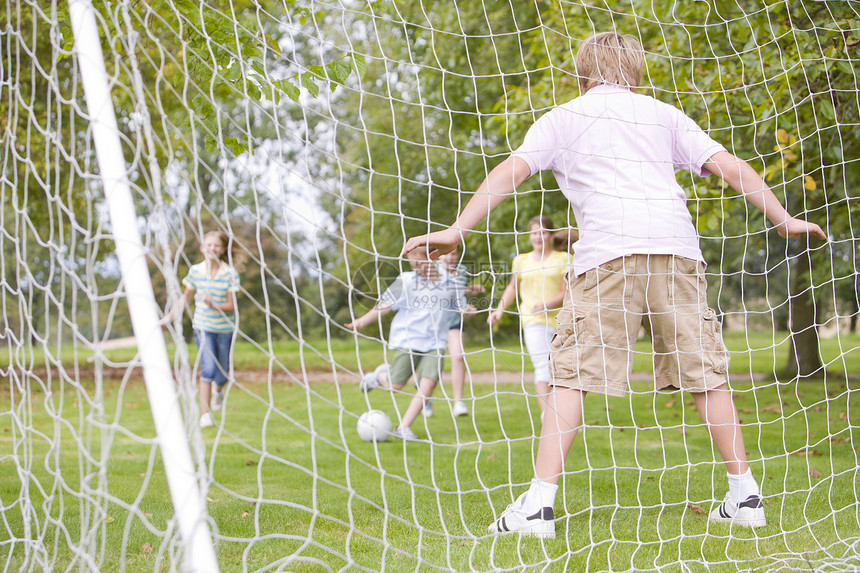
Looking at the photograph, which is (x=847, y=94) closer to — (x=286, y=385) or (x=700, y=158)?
(x=700, y=158)

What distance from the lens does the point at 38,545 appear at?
7.42ft

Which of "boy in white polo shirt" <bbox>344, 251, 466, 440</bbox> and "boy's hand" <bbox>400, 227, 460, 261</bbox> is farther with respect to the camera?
"boy in white polo shirt" <bbox>344, 251, 466, 440</bbox>

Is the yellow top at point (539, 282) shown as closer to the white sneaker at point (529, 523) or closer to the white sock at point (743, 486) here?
the white sock at point (743, 486)

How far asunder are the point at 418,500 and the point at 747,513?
1.28 m

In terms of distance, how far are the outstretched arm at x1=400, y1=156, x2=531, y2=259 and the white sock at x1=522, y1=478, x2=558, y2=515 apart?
85 centimetres

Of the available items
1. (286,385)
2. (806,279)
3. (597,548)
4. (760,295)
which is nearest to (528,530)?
(597,548)

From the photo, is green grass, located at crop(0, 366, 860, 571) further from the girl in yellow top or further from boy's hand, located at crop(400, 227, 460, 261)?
the girl in yellow top

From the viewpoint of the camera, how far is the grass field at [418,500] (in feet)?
7.75

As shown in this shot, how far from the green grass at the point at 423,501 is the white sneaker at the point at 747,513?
0.21 feet

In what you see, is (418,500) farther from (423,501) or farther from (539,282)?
(539,282)

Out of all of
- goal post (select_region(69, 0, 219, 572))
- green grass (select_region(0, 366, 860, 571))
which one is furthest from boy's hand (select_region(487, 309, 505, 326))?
goal post (select_region(69, 0, 219, 572))

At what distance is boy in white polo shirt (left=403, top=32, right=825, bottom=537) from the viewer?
8.75ft

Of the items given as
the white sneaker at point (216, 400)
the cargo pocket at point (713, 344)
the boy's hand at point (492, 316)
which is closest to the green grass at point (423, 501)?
the cargo pocket at point (713, 344)

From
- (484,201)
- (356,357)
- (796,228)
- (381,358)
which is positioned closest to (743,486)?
(796,228)
